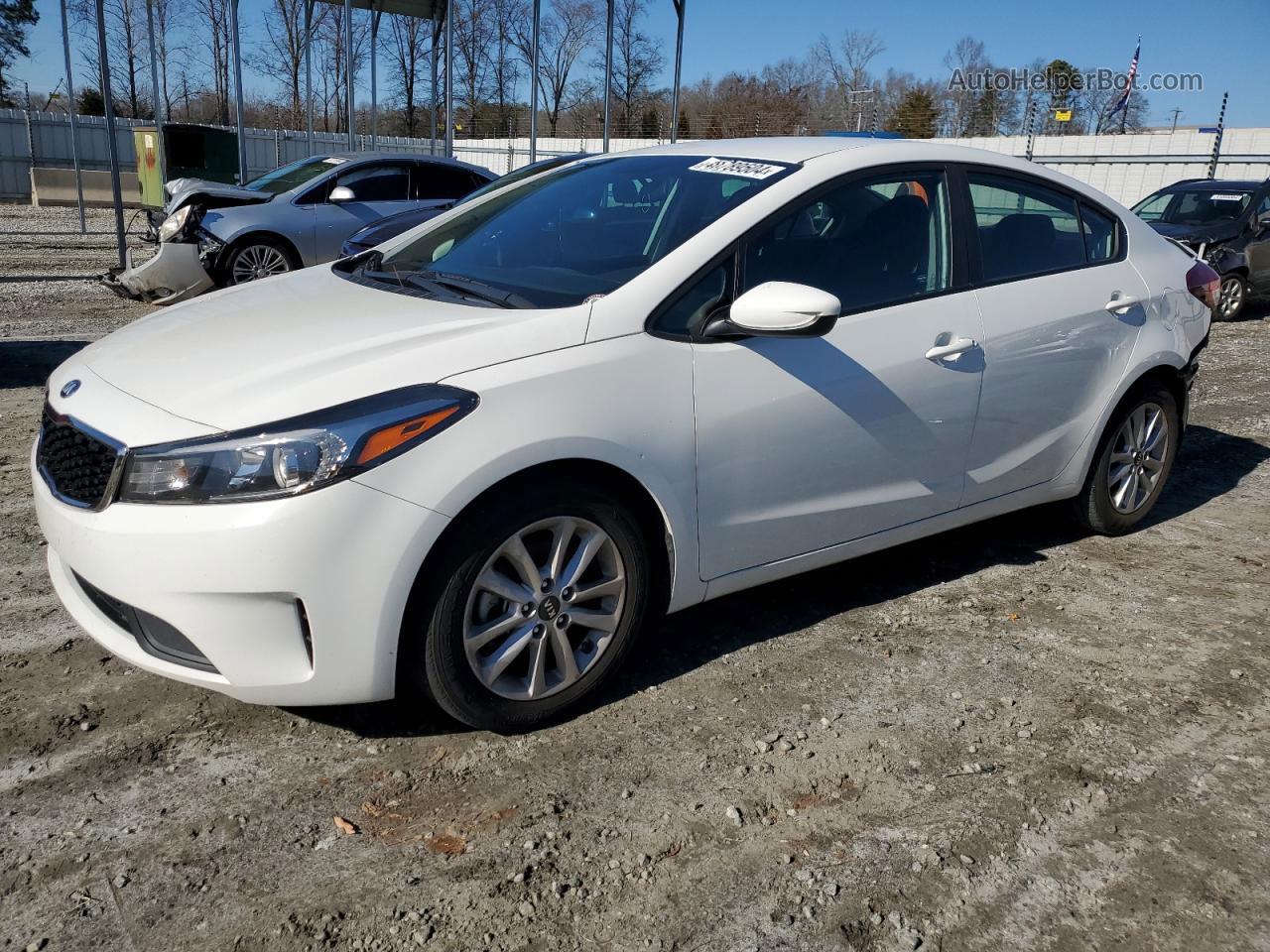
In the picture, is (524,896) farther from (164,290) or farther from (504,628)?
(164,290)

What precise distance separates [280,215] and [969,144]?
12.1m

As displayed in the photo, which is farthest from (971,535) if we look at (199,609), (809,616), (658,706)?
(199,609)

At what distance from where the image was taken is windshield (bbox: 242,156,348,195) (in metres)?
11.4

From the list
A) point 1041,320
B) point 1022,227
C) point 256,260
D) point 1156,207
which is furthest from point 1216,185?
point 256,260

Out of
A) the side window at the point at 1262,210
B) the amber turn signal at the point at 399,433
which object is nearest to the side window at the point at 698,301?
the amber turn signal at the point at 399,433

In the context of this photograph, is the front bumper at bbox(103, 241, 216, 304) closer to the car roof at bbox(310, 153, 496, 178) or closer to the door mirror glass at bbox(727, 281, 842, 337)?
the car roof at bbox(310, 153, 496, 178)

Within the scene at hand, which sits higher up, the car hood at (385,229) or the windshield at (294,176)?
the windshield at (294,176)

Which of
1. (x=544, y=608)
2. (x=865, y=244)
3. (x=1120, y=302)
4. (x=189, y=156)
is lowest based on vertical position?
(x=544, y=608)

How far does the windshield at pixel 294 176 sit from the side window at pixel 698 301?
9.04 meters

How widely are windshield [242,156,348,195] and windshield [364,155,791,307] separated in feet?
25.9

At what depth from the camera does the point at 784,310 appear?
123 inches

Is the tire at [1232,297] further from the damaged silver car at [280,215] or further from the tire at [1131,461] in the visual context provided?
the tire at [1131,461]

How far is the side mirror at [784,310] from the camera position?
10.3 ft

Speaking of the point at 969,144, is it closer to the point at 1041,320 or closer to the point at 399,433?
the point at 1041,320
